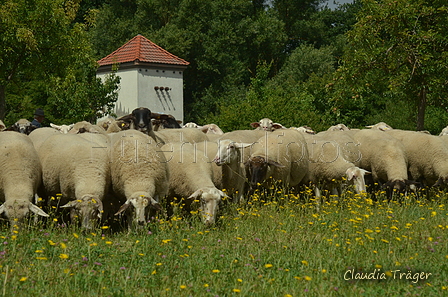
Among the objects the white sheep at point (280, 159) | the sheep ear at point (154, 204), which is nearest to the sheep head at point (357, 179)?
the white sheep at point (280, 159)

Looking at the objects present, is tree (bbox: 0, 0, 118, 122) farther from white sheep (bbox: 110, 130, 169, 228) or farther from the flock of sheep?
white sheep (bbox: 110, 130, 169, 228)

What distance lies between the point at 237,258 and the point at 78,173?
3418mm

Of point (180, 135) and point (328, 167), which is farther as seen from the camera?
point (180, 135)

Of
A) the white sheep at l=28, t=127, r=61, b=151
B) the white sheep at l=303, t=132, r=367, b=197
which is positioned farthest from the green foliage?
the white sheep at l=28, t=127, r=61, b=151

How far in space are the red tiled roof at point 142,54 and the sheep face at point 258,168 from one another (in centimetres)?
2873

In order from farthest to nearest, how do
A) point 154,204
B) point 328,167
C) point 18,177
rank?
point 328,167 → point 18,177 → point 154,204

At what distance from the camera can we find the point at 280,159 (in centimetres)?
1180

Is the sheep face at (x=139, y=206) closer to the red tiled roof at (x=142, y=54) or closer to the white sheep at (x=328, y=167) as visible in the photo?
the white sheep at (x=328, y=167)

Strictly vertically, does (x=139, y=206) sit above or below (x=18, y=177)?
below

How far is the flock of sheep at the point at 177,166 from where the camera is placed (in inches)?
347


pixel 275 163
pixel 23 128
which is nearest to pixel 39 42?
pixel 23 128

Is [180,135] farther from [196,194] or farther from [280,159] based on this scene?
[196,194]

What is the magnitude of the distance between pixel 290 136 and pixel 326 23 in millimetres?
44671

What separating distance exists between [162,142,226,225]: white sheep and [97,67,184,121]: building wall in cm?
2889
